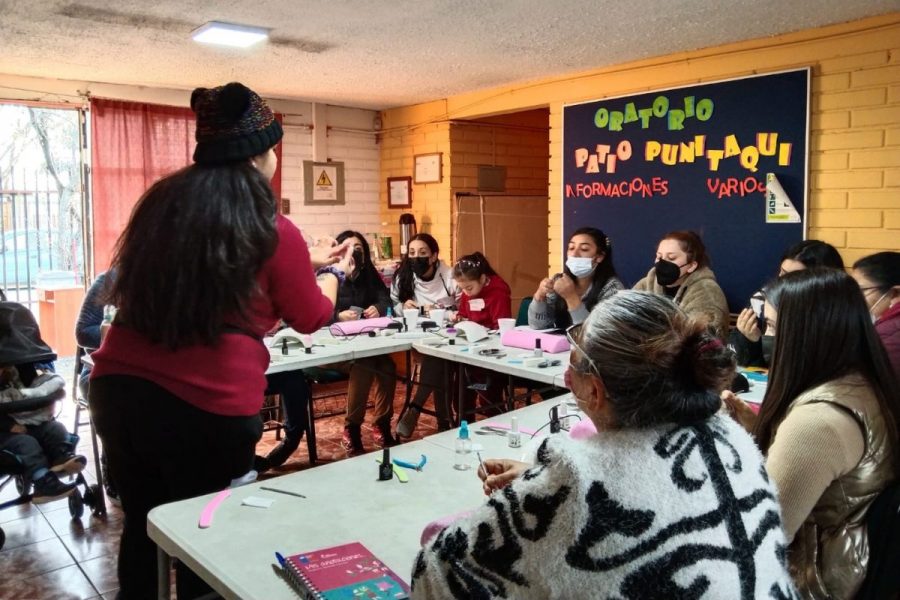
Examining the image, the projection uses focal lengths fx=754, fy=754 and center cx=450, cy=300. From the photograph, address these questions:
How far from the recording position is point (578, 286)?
414 cm

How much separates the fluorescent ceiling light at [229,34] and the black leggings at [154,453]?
2.70 meters

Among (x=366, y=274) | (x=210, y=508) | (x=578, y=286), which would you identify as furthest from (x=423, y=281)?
(x=210, y=508)

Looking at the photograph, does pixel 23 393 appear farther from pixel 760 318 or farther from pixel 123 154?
pixel 760 318

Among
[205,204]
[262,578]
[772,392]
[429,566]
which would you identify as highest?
[205,204]

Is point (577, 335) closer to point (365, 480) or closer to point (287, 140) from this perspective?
point (365, 480)

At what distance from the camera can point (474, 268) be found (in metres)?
4.46

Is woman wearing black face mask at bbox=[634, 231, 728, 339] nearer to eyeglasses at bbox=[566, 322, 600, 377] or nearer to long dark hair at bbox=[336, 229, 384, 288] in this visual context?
long dark hair at bbox=[336, 229, 384, 288]

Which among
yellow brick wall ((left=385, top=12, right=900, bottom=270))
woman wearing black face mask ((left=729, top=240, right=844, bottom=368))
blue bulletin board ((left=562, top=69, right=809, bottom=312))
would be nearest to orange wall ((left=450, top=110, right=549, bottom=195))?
blue bulletin board ((left=562, top=69, right=809, bottom=312))

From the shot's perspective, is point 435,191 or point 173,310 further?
point 435,191

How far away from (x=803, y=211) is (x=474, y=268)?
182 cm

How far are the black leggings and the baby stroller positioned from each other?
5.45 ft

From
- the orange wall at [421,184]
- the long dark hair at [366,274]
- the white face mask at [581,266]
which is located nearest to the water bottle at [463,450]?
the white face mask at [581,266]

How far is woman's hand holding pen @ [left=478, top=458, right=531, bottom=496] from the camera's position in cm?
150

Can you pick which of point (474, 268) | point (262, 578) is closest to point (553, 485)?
point (262, 578)
